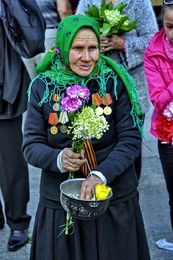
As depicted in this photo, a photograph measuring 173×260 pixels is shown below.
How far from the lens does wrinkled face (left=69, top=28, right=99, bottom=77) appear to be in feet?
9.02

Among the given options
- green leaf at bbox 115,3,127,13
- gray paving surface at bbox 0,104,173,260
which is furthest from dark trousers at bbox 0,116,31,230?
green leaf at bbox 115,3,127,13

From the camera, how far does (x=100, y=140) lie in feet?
9.16

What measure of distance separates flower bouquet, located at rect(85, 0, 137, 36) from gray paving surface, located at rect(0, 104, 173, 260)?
5.34 ft

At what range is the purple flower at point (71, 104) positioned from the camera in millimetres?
2652

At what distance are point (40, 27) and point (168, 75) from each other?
0.95 meters

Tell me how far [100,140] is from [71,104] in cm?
27

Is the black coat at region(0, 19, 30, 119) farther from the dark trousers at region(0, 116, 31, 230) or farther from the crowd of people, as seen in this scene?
the crowd of people

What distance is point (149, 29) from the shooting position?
3922mm

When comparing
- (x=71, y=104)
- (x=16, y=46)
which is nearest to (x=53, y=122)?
(x=71, y=104)

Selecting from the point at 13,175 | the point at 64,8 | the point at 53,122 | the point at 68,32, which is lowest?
the point at 13,175

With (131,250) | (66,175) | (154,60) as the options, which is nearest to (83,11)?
(154,60)

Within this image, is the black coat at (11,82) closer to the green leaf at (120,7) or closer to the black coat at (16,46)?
the black coat at (16,46)

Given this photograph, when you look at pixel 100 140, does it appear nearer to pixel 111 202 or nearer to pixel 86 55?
pixel 111 202

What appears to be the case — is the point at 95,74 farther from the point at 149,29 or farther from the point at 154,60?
the point at 149,29
